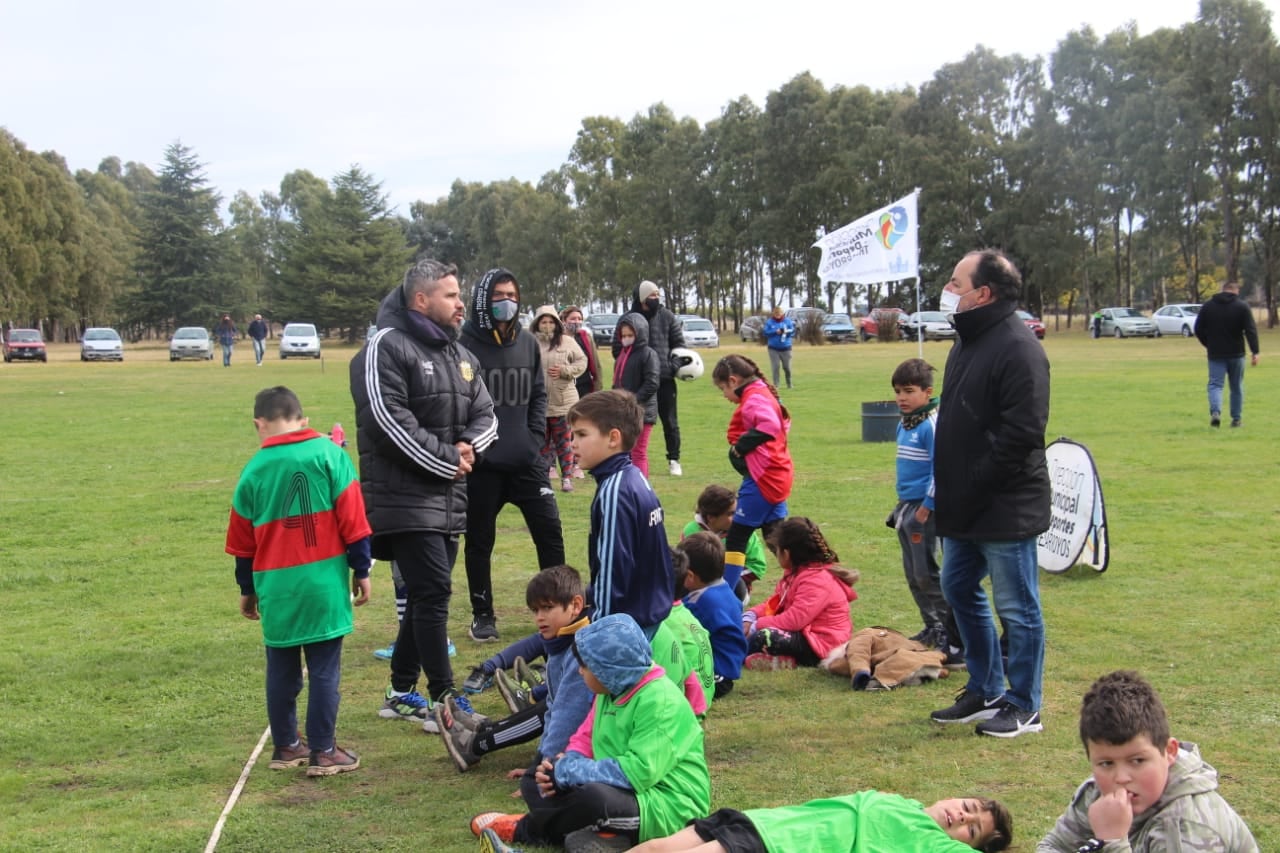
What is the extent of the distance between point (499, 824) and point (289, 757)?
1324 millimetres

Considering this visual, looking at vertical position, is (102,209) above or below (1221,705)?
above

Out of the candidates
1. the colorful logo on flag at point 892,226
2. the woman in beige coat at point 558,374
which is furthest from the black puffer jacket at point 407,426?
the colorful logo on flag at point 892,226

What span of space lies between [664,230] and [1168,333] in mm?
36651

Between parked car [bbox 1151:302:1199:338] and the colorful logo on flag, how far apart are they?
105 feet

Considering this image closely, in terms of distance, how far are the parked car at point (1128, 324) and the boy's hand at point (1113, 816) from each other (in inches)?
2050

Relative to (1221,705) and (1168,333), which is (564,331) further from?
(1168,333)

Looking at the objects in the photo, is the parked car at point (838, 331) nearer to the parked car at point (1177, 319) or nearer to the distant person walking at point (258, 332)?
the parked car at point (1177, 319)

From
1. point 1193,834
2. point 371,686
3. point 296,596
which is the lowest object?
point 371,686

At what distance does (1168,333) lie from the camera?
50.4 m

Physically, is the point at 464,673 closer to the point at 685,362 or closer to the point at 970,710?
the point at 970,710

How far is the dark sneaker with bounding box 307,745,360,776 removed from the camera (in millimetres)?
4641

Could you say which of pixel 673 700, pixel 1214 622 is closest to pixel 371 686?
pixel 673 700

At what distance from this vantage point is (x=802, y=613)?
6133 mm

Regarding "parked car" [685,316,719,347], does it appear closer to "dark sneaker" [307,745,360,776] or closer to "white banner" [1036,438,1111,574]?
"white banner" [1036,438,1111,574]
